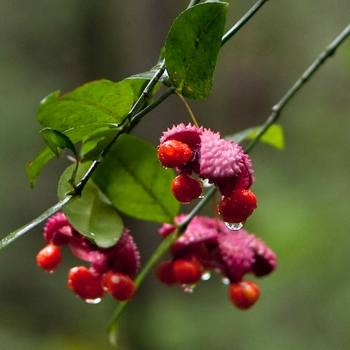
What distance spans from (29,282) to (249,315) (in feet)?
4.30

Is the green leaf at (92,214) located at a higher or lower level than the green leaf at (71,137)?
lower

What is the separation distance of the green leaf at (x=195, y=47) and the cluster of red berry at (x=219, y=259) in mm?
264

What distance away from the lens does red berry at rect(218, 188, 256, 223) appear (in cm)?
44

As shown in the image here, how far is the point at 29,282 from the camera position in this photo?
3.13 meters

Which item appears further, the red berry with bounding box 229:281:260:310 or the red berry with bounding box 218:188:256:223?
the red berry with bounding box 229:281:260:310

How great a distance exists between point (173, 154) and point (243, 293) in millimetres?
295

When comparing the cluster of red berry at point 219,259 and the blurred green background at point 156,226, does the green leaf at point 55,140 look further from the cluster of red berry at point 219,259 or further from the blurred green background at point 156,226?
the blurred green background at point 156,226

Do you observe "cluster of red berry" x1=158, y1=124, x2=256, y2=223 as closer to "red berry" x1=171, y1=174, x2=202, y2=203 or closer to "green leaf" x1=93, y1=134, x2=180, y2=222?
"red berry" x1=171, y1=174, x2=202, y2=203

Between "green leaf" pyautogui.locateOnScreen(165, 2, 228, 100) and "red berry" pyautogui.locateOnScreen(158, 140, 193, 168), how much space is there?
0.06 metres

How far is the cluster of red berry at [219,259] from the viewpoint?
675mm

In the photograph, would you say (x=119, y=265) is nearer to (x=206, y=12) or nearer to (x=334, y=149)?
(x=206, y=12)

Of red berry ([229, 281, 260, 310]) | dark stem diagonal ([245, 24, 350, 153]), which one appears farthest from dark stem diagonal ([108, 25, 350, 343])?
red berry ([229, 281, 260, 310])

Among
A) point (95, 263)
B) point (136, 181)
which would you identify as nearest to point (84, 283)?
point (95, 263)

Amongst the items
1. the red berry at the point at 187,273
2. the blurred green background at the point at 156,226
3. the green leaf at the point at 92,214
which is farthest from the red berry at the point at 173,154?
the blurred green background at the point at 156,226
